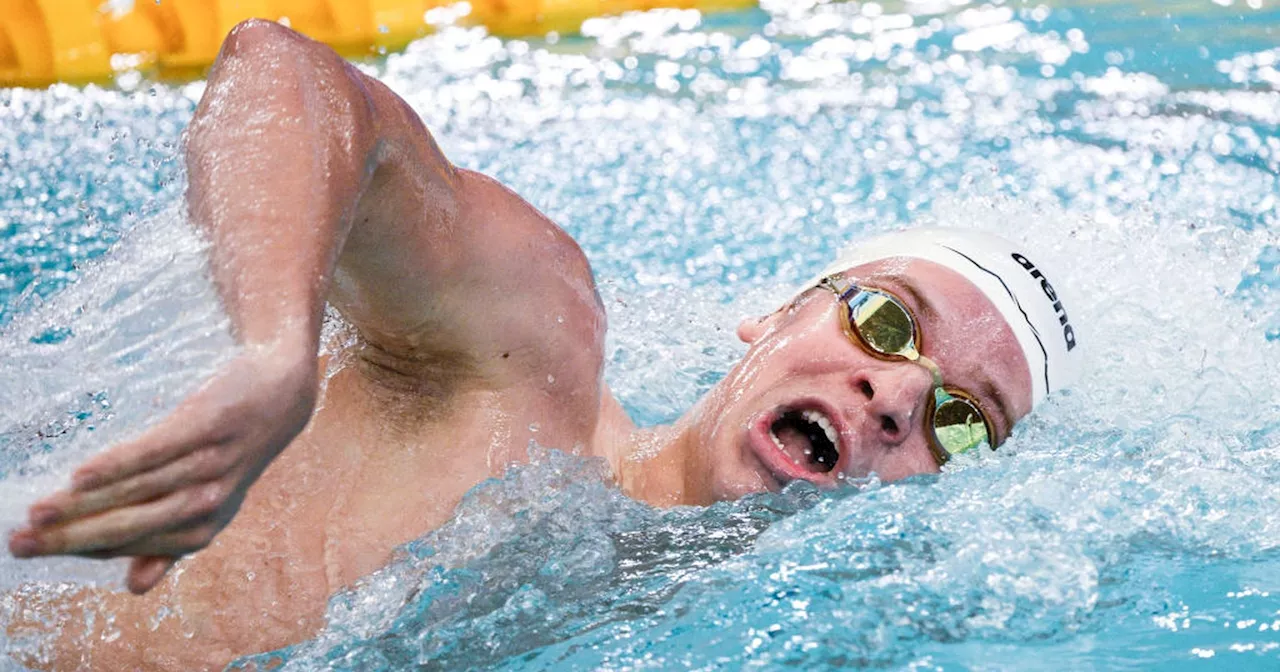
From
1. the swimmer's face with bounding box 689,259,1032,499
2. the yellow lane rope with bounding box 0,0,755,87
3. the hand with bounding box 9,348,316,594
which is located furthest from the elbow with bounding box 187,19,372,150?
the yellow lane rope with bounding box 0,0,755,87

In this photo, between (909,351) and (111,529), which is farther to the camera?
(909,351)

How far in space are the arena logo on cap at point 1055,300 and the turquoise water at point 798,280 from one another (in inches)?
4.5

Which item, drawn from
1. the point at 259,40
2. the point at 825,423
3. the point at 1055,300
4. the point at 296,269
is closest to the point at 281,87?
the point at 259,40

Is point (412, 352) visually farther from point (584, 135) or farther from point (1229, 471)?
point (584, 135)

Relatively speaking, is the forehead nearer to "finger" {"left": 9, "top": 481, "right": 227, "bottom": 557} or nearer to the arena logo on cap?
the arena logo on cap

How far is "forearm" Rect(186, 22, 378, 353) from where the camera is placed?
1.07 metres

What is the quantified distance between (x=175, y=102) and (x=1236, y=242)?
292 cm

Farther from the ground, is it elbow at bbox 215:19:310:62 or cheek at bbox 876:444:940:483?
elbow at bbox 215:19:310:62

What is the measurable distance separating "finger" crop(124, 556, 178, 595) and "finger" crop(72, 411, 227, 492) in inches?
3.1

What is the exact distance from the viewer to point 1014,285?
2043 mm

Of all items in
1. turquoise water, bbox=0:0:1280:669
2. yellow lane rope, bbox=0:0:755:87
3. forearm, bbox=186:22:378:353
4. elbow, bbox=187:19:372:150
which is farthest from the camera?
yellow lane rope, bbox=0:0:755:87

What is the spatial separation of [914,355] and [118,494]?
4.09 feet

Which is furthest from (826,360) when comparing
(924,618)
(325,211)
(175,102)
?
(175,102)

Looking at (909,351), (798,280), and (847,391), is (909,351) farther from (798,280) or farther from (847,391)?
(798,280)
